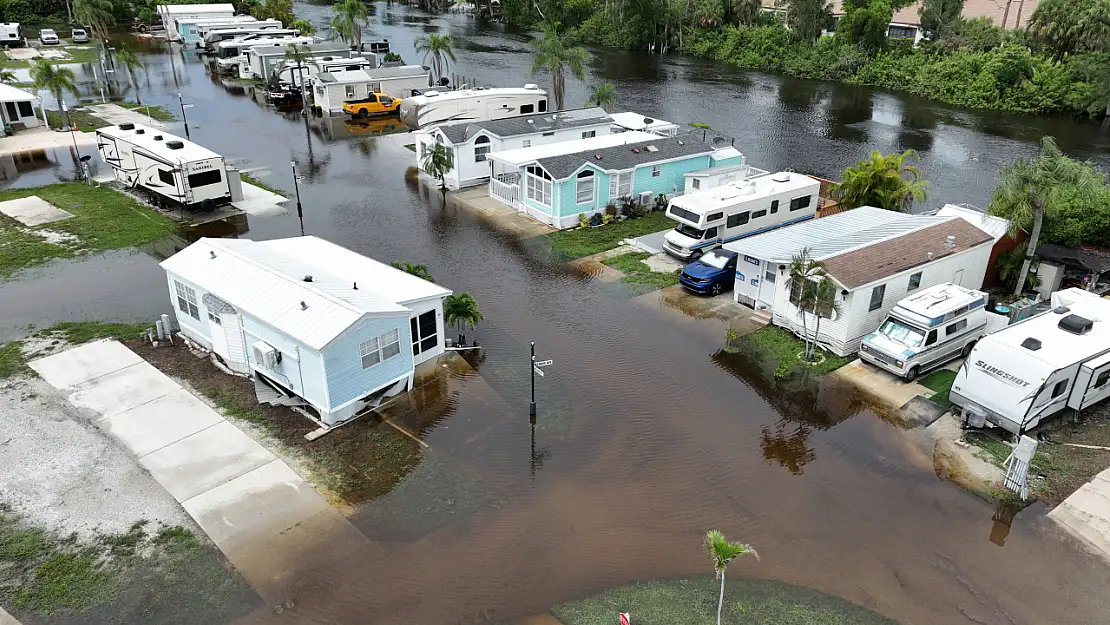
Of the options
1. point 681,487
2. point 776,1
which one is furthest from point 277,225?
point 776,1

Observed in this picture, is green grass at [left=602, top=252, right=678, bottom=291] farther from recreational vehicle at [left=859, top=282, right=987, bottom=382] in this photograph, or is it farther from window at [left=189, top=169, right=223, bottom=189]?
window at [left=189, top=169, right=223, bottom=189]

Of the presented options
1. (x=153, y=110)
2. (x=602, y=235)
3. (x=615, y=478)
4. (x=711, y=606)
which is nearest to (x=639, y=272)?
(x=602, y=235)

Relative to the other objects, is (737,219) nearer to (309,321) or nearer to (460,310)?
(460,310)

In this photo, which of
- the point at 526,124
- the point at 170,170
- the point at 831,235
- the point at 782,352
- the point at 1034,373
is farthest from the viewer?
the point at 526,124

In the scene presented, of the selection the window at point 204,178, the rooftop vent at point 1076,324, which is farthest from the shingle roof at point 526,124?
the rooftop vent at point 1076,324

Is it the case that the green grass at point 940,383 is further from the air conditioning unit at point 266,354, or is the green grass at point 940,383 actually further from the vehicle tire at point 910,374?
the air conditioning unit at point 266,354

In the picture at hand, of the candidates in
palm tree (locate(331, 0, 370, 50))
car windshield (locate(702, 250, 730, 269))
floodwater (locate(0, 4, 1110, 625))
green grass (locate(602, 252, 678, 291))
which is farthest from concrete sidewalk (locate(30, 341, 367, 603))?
palm tree (locate(331, 0, 370, 50))

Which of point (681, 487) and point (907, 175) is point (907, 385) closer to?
point (681, 487)
